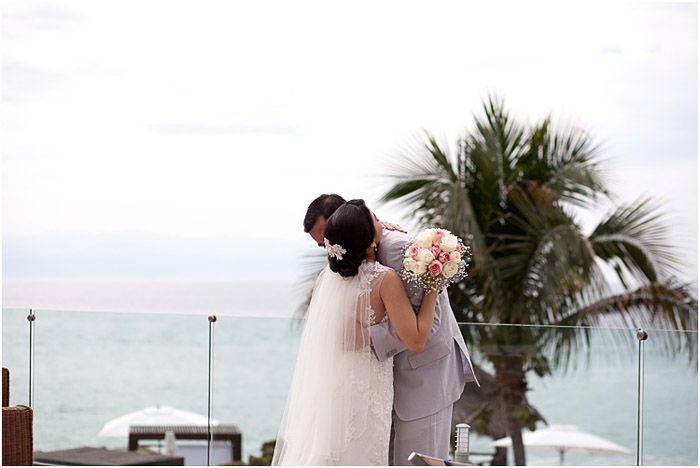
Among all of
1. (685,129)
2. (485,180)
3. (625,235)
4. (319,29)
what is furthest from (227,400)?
(685,129)

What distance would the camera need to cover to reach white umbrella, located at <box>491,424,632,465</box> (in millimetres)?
6789

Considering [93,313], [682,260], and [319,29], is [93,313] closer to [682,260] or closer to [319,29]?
[682,260]

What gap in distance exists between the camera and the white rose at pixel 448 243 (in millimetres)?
3220

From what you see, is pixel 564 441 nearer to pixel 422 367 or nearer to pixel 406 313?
pixel 422 367

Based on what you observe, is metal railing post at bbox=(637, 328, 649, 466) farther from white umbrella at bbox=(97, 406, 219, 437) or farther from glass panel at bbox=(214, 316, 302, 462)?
white umbrella at bbox=(97, 406, 219, 437)

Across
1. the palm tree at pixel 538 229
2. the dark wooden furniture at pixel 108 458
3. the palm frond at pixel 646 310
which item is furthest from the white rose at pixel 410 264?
the palm frond at pixel 646 310

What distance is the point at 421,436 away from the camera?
3396mm

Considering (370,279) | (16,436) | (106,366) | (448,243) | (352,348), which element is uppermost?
(448,243)

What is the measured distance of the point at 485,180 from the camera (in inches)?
328

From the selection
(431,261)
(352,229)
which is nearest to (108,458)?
(352,229)

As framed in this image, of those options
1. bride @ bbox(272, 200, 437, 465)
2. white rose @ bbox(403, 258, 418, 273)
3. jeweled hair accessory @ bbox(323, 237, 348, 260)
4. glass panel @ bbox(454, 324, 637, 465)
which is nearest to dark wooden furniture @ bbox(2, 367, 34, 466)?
bride @ bbox(272, 200, 437, 465)

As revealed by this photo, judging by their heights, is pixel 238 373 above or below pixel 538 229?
below

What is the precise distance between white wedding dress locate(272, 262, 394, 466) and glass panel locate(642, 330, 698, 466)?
241 centimetres

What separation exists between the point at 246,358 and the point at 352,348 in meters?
3.78
